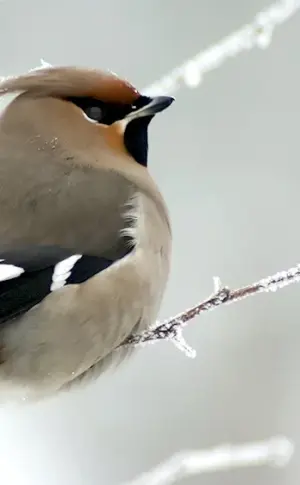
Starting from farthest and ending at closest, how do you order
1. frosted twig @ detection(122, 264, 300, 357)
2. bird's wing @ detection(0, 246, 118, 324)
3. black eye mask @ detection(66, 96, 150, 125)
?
black eye mask @ detection(66, 96, 150, 125) → bird's wing @ detection(0, 246, 118, 324) → frosted twig @ detection(122, 264, 300, 357)

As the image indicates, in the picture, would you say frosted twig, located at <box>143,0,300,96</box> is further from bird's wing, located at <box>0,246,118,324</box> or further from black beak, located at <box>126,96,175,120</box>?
bird's wing, located at <box>0,246,118,324</box>

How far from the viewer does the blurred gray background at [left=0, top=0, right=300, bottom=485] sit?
2494 millimetres

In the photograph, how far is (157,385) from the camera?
8.51 feet

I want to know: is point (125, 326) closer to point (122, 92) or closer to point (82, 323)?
point (82, 323)

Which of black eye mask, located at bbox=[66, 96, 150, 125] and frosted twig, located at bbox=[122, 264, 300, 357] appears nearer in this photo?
frosted twig, located at bbox=[122, 264, 300, 357]

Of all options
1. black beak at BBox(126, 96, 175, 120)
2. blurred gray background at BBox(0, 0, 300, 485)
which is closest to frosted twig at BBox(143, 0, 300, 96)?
black beak at BBox(126, 96, 175, 120)

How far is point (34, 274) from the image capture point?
1.16m

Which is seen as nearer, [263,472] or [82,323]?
[82,323]

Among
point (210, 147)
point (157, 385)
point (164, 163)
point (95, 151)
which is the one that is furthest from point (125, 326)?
point (210, 147)

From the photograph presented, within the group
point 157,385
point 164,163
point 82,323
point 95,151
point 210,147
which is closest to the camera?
point 82,323

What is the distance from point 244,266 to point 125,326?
1538 mm

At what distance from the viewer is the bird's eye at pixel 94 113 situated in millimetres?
1268

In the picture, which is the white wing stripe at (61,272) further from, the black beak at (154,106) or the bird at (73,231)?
the black beak at (154,106)

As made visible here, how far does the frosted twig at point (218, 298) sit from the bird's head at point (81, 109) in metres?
0.28
